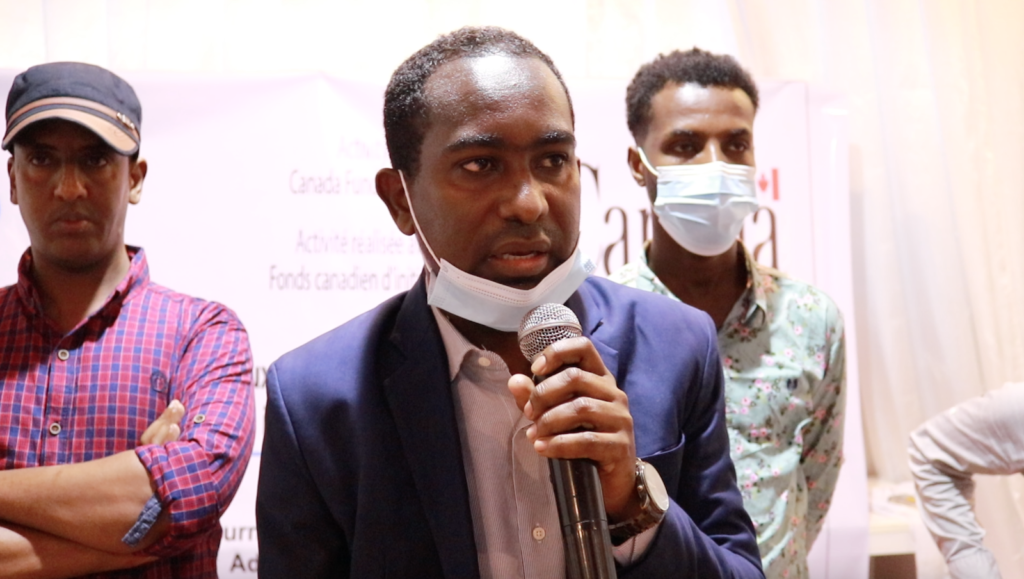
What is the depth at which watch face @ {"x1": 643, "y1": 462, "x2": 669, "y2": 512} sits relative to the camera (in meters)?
1.35

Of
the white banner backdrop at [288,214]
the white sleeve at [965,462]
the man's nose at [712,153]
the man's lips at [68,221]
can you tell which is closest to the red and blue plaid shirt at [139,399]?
the man's lips at [68,221]

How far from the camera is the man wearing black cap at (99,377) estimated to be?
217cm

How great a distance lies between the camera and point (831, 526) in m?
3.74

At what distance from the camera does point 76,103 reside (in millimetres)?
2455

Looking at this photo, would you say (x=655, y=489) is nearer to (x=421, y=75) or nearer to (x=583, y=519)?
(x=583, y=519)

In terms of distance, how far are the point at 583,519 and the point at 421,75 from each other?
0.87 metres

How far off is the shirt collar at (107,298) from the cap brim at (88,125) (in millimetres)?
329

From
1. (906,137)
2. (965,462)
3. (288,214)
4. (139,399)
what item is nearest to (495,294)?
(139,399)

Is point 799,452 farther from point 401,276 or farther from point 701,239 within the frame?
point 401,276

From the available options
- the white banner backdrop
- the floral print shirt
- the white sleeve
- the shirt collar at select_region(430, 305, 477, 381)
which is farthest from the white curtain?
the shirt collar at select_region(430, 305, 477, 381)

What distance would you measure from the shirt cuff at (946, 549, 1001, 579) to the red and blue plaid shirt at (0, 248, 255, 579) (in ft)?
8.12

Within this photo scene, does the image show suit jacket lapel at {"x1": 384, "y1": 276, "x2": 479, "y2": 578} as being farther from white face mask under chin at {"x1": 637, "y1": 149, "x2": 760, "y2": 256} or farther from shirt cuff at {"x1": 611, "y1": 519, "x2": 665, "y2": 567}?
white face mask under chin at {"x1": 637, "y1": 149, "x2": 760, "y2": 256}

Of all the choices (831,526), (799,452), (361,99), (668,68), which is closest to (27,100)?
(361,99)

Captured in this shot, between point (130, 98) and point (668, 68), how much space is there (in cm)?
172
